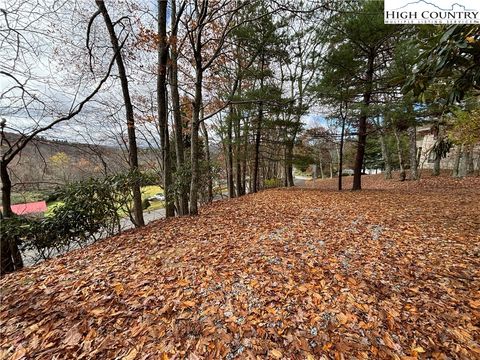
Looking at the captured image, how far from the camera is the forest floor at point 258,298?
141 centimetres

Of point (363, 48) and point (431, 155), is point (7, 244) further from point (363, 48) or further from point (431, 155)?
point (431, 155)

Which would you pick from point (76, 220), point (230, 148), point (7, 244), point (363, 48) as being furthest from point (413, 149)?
point (7, 244)

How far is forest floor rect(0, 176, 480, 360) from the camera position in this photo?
1407mm

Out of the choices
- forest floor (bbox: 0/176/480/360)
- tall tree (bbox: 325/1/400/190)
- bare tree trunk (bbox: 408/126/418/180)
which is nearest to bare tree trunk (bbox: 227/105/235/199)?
tall tree (bbox: 325/1/400/190)

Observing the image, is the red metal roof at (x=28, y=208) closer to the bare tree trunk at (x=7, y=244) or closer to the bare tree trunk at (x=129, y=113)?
the bare tree trunk at (x=7, y=244)

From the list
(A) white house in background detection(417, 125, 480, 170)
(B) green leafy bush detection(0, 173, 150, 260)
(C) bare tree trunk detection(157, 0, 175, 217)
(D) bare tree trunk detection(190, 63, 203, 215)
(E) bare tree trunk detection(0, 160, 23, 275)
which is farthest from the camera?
(A) white house in background detection(417, 125, 480, 170)

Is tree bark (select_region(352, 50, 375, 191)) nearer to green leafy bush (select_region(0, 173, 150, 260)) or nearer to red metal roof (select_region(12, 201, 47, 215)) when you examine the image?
green leafy bush (select_region(0, 173, 150, 260))

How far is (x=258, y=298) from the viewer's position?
1.88 m

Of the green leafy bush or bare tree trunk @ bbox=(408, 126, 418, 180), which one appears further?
bare tree trunk @ bbox=(408, 126, 418, 180)

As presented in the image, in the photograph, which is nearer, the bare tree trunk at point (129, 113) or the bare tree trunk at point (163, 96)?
the bare tree trunk at point (163, 96)

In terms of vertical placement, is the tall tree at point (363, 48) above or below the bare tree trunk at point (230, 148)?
above

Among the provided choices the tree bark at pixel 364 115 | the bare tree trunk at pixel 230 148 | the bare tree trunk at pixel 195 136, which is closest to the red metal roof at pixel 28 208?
the bare tree trunk at pixel 195 136

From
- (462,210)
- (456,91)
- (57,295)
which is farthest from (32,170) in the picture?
(462,210)

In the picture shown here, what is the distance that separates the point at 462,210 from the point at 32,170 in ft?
26.9
